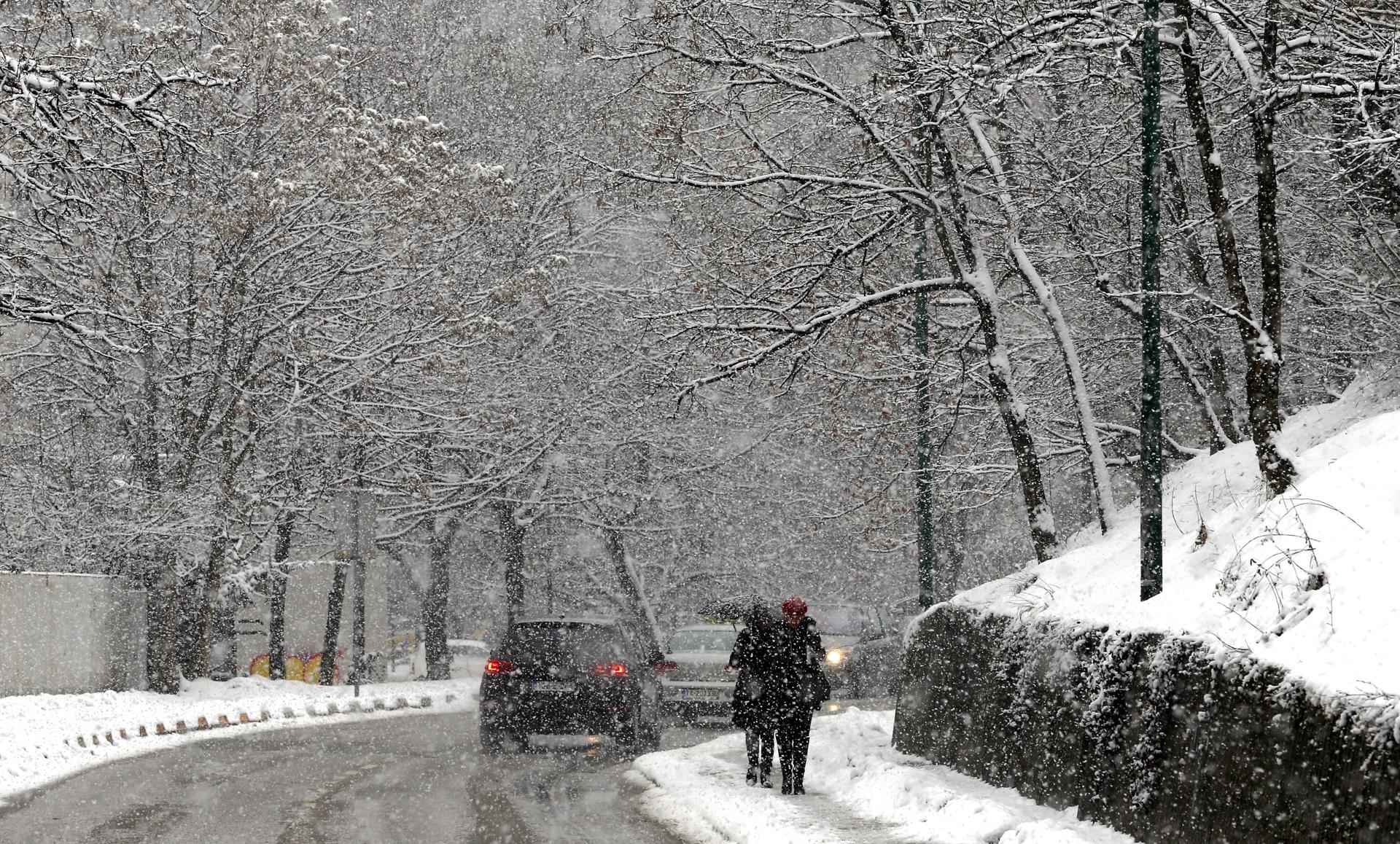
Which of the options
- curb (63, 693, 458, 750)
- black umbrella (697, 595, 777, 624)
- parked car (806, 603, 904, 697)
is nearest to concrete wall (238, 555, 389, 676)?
curb (63, 693, 458, 750)

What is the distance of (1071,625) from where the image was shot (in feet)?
34.1

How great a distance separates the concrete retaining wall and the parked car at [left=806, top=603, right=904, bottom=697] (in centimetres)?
1235

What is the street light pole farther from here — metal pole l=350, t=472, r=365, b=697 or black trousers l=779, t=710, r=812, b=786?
metal pole l=350, t=472, r=365, b=697

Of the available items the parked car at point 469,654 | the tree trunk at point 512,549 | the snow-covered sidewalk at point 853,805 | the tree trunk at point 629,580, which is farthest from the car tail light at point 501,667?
the parked car at point 469,654

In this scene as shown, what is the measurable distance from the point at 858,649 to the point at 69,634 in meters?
12.9

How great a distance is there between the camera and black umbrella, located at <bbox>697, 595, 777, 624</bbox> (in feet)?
44.3

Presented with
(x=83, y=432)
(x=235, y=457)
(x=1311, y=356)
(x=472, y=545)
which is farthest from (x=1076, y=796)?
(x=472, y=545)

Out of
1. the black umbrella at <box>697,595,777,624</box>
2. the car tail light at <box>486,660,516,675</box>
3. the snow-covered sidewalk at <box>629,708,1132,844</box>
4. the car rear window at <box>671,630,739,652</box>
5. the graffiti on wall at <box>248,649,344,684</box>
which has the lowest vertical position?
the snow-covered sidewalk at <box>629,708,1132,844</box>

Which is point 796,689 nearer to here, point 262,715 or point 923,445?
point 923,445

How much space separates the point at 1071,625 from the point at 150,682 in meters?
20.3

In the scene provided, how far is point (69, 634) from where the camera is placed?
2498cm

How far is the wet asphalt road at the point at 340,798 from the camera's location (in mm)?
11109

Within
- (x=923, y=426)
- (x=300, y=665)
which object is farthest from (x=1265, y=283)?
(x=300, y=665)

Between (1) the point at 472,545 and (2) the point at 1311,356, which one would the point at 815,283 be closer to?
(2) the point at 1311,356
